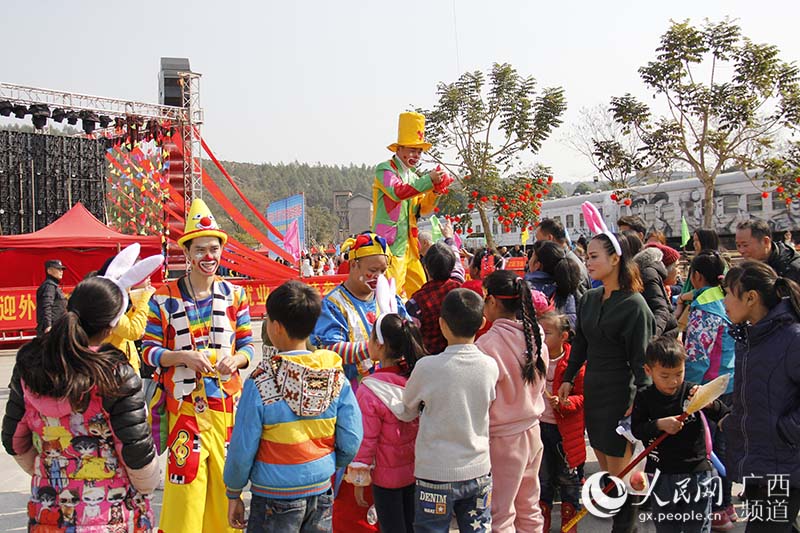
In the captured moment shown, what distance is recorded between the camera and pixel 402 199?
532cm

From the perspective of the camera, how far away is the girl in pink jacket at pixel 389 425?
126 inches

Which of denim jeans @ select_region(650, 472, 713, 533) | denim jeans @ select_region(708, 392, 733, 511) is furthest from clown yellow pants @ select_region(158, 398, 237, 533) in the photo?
denim jeans @ select_region(708, 392, 733, 511)

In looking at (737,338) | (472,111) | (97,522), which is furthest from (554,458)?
(472,111)

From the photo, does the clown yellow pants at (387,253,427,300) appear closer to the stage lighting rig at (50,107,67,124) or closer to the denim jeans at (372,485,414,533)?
the denim jeans at (372,485,414,533)

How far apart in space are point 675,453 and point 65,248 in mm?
15500

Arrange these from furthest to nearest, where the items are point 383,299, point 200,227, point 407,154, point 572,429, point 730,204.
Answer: point 730,204 < point 407,154 < point 572,429 < point 200,227 < point 383,299

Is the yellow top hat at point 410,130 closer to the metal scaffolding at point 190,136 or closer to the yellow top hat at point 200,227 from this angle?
the yellow top hat at point 200,227

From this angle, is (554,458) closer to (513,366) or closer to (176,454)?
(513,366)

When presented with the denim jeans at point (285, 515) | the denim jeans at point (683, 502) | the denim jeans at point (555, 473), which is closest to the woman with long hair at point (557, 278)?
the denim jeans at point (555, 473)

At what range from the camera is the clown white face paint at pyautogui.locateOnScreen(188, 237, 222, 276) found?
3.47 meters

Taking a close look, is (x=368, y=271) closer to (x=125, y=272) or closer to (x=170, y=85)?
(x=125, y=272)

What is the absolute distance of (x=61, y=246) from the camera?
15297 millimetres

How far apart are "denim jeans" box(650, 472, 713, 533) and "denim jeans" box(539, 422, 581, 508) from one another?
0.77 meters

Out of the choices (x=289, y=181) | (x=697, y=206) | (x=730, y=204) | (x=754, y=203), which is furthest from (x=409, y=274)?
(x=289, y=181)
